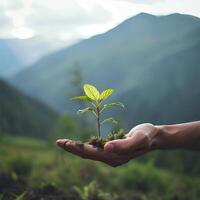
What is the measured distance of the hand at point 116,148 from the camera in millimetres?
1365

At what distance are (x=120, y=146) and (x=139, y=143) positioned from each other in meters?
0.10

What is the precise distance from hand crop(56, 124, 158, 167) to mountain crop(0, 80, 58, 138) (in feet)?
43.8

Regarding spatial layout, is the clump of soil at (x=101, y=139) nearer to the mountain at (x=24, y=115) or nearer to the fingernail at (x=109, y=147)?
the fingernail at (x=109, y=147)

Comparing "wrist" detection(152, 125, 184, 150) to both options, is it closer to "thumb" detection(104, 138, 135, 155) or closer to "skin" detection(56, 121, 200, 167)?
"skin" detection(56, 121, 200, 167)

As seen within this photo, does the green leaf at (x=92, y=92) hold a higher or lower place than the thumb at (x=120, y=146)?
higher

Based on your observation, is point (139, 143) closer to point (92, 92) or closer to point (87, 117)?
point (92, 92)

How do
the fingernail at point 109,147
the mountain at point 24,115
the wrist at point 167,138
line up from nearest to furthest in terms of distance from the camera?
1. the fingernail at point 109,147
2. the wrist at point 167,138
3. the mountain at point 24,115

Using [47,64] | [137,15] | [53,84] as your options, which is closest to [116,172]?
[137,15]

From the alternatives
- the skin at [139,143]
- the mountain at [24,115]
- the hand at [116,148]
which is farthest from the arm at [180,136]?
the mountain at [24,115]

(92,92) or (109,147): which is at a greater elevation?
(92,92)

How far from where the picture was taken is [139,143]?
4.73 feet

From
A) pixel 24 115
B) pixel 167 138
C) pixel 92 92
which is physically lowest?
pixel 167 138

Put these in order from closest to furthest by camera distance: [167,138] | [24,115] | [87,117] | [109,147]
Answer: [109,147] → [167,138] → [87,117] → [24,115]

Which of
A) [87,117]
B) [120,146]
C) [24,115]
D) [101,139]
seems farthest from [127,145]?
[24,115]
